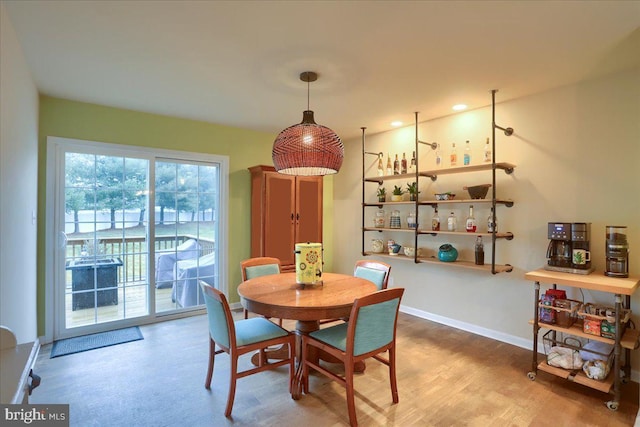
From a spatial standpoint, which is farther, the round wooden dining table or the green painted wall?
the green painted wall

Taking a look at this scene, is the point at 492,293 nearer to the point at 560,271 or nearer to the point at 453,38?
the point at 560,271

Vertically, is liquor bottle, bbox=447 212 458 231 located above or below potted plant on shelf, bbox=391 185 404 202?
below

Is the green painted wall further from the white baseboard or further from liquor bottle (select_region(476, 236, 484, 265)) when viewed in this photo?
liquor bottle (select_region(476, 236, 484, 265))

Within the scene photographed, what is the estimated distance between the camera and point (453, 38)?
6.90ft

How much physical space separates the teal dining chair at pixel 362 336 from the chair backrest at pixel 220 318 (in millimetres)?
565

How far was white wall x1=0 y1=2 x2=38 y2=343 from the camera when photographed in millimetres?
1835

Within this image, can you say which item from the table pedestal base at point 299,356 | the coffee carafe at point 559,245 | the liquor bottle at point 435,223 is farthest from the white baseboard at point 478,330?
the table pedestal base at point 299,356

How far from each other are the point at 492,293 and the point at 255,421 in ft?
8.69

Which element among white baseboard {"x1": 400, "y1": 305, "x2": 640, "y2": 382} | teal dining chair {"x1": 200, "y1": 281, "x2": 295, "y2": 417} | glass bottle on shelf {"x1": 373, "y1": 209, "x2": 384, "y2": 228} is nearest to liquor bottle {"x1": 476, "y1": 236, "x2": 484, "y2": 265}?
white baseboard {"x1": 400, "y1": 305, "x2": 640, "y2": 382}

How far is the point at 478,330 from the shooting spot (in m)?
3.51

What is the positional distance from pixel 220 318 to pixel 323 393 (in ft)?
3.07

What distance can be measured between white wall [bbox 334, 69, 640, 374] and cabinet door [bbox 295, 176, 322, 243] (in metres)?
1.06

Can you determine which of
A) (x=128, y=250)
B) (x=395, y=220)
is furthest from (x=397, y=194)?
(x=128, y=250)

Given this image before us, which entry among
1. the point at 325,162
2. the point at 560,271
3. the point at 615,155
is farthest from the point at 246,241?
the point at 615,155
